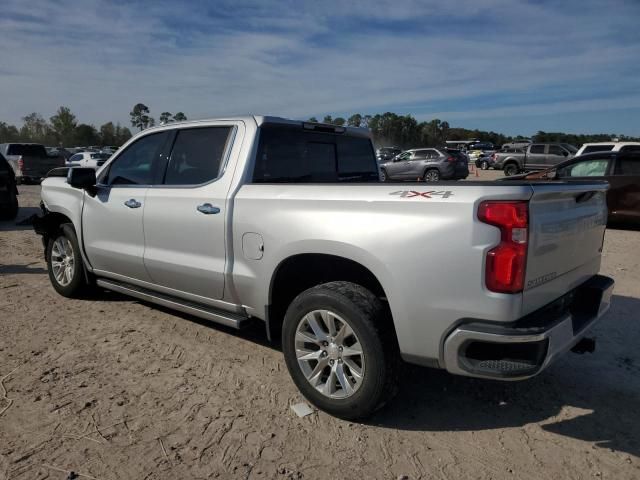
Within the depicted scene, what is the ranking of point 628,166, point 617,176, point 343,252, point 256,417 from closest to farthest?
point 343,252 < point 256,417 < point 617,176 < point 628,166

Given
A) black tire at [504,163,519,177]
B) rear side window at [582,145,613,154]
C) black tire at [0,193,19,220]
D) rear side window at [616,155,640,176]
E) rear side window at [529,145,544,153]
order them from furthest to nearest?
black tire at [504,163,519,177]
rear side window at [529,145,544,153]
rear side window at [582,145,613,154]
black tire at [0,193,19,220]
rear side window at [616,155,640,176]

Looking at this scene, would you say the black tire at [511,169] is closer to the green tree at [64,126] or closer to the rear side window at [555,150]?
the rear side window at [555,150]

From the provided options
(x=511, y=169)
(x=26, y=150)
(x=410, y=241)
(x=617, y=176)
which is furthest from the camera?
(x=511, y=169)

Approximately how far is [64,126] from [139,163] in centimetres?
9060

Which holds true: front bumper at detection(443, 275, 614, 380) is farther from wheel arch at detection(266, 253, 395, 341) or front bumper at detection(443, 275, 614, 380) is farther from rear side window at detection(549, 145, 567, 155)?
rear side window at detection(549, 145, 567, 155)

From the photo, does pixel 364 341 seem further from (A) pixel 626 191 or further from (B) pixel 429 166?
(B) pixel 429 166

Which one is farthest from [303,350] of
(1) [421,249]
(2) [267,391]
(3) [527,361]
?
(3) [527,361]

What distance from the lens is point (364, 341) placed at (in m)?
2.86

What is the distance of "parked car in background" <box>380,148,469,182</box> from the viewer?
21891mm

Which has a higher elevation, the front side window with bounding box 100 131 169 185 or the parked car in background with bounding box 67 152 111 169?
the front side window with bounding box 100 131 169 185

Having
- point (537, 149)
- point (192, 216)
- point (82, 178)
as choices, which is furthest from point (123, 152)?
point (537, 149)

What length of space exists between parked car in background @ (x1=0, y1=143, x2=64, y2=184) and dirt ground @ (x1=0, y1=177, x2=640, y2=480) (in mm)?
19292

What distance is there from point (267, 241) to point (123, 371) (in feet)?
5.07

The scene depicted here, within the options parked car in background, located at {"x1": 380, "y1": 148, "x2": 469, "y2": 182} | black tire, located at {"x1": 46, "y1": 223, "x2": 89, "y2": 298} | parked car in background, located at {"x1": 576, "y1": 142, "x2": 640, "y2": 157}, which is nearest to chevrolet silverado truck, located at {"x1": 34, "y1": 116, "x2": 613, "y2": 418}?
black tire, located at {"x1": 46, "y1": 223, "x2": 89, "y2": 298}
